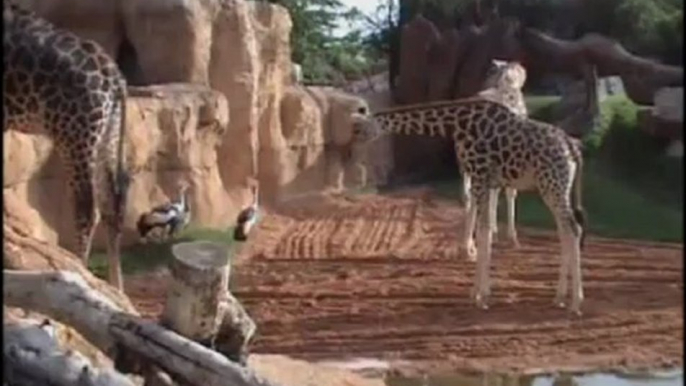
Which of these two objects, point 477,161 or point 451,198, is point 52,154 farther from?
point 451,198

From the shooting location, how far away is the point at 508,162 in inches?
289

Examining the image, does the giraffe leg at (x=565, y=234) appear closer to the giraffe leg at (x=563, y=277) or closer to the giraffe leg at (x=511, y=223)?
the giraffe leg at (x=563, y=277)

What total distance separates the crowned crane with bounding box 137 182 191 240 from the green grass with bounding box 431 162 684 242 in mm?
3069

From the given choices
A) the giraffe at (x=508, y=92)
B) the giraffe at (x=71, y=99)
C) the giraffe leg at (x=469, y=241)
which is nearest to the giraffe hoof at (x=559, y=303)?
the giraffe leg at (x=469, y=241)

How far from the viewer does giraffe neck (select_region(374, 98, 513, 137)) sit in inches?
296

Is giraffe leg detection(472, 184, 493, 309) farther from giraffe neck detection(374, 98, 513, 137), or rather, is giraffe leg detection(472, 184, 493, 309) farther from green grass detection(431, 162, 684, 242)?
green grass detection(431, 162, 684, 242)

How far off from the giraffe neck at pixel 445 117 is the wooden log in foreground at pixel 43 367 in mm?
4781

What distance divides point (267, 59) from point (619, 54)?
Answer: 376 cm

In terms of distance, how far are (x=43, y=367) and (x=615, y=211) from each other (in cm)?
880

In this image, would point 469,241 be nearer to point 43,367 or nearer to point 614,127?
point 614,127

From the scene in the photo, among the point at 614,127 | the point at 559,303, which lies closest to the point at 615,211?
the point at 614,127

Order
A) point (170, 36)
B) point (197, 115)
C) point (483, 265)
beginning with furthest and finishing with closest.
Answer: point (170, 36) < point (197, 115) < point (483, 265)

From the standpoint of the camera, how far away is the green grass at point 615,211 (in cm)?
1023

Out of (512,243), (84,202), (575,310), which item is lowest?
(512,243)
